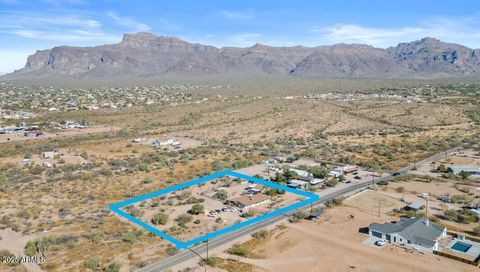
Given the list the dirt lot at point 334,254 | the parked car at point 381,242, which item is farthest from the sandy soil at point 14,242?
the parked car at point 381,242

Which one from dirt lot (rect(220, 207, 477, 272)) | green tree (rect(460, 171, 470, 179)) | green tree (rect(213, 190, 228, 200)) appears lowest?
dirt lot (rect(220, 207, 477, 272))

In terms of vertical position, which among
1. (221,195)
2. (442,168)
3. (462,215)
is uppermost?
(442,168)

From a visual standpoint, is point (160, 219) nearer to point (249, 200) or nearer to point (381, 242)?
point (249, 200)

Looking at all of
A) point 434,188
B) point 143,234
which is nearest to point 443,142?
point 434,188

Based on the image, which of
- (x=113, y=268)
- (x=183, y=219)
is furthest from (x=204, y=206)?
(x=113, y=268)

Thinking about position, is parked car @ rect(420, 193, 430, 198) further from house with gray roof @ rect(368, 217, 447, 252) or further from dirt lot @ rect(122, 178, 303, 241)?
dirt lot @ rect(122, 178, 303, 241)

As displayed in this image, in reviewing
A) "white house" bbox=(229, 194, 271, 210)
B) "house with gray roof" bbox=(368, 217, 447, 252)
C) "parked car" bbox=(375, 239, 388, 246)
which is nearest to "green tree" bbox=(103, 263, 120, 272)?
"white house" bbox=(229, 194, 271, 210)

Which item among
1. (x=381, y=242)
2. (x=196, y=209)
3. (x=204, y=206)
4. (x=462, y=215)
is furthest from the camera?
(x=204, y=206)

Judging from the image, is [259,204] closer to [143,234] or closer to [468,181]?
[143,234]

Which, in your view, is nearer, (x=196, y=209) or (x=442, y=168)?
(x=196, y=209)
